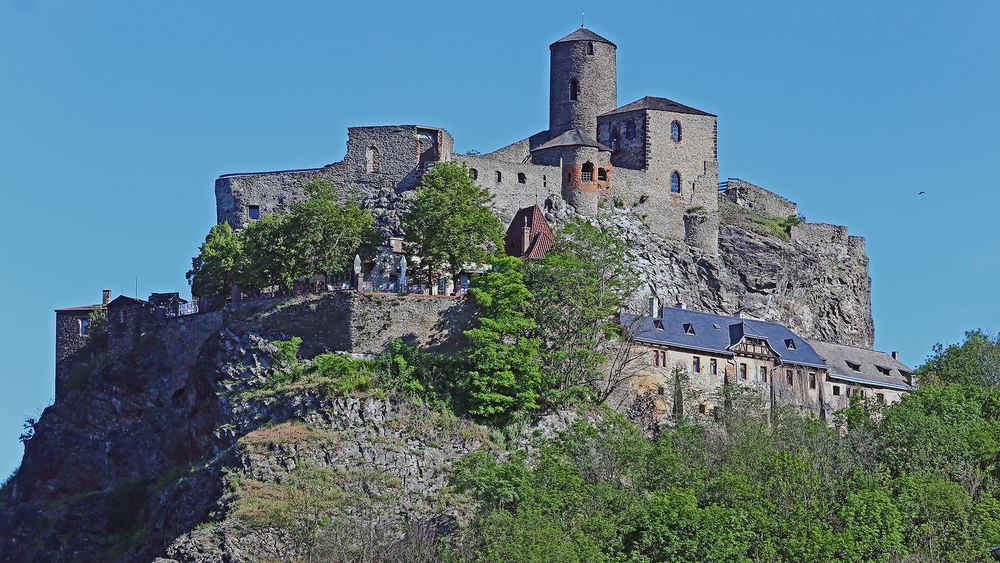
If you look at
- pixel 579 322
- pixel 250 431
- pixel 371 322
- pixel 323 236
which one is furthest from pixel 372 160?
pixel 250 431

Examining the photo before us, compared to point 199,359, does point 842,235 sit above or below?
above

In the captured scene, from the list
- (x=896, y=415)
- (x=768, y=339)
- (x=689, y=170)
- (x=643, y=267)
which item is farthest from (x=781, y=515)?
(x=689, y=170)

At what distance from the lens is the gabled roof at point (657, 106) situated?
339ft

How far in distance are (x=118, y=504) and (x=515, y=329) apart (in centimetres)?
1926

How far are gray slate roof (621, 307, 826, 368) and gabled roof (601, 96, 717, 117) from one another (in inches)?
577

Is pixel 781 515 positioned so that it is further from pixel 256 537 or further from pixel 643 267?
pixel 643 267

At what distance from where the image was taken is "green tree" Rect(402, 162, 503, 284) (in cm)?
8719

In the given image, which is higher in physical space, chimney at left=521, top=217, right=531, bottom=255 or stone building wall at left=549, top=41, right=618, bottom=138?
stone building wall at left=549, top=41, right=618, bottom=138

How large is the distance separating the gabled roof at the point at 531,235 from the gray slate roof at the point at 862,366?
14463 millimetres

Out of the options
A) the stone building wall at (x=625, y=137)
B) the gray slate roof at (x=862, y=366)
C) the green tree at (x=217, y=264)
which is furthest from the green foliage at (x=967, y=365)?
the green tree at (x=217, y=264)

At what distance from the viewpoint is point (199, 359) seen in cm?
8594

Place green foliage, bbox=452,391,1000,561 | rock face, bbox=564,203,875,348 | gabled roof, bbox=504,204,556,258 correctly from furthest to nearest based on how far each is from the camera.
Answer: rock face, bbox=564,203,875,348
gabled roof, bbox=504,204,556,258
green foliage, bbox=452,391,1000,561

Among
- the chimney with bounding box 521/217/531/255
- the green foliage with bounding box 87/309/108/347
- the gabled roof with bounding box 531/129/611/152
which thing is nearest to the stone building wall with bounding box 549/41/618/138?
the gabled roof with bounding box 531/129/611/152

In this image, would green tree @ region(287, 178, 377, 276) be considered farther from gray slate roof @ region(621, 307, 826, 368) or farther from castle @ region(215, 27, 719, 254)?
gray slate roof @ region(621, 307, 826, 368)
